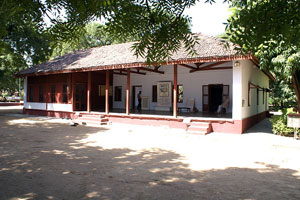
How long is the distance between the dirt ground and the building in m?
2.71

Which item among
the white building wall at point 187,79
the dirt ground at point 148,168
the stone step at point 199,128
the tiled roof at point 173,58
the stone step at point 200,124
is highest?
the tiled roof at point 173,58

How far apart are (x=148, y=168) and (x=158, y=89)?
12105 millimetres

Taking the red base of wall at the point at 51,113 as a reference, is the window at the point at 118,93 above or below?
above

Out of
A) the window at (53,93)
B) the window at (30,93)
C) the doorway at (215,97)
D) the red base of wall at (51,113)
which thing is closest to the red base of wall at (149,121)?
the red base of wall at (51,113)

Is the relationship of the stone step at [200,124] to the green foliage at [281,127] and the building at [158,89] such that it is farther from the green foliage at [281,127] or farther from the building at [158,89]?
the green foliage at [281,127]

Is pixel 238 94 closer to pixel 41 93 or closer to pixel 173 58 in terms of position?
pixel 173 58

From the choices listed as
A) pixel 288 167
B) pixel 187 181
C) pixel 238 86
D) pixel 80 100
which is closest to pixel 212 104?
pixel 238 86

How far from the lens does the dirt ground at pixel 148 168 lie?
3934 millimetres

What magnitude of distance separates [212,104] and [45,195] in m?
13.6

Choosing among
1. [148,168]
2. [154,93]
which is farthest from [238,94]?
[154,93]

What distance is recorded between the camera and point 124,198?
3.66m

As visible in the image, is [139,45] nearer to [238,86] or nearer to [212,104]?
[238,86]

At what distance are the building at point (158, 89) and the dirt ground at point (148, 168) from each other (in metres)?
2.71

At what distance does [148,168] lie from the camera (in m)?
5.32
